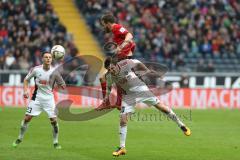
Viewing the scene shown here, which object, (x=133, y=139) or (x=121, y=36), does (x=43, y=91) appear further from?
(x=133, y=139)

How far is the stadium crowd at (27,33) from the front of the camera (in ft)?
103

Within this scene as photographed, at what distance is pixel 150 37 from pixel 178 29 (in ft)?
5.52

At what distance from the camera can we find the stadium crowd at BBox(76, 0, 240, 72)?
112 feet

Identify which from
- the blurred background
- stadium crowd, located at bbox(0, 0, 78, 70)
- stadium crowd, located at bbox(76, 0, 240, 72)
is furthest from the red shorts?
stadium crowd, located at bbox(76, 0, 240, 72)

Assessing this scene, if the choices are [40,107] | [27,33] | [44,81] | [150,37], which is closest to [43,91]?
[44,81]

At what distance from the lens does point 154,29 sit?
3516 cm

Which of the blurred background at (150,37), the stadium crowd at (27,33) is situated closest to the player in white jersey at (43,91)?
the blurred background at (150,37)

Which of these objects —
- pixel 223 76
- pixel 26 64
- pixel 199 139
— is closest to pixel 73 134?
pixel 199 139

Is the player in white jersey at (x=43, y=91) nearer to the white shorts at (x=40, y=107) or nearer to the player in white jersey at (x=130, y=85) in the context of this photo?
the white shorts at (x=40, y=107)

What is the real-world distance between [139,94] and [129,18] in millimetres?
20303

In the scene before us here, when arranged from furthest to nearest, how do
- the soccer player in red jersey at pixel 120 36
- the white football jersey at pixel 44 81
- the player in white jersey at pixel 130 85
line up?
the white football jersey at pixel 44 81 → the player in white jersey at pixel 130 85 → the soccer player in red jersey at pixel 120 36

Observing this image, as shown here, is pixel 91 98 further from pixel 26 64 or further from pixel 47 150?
pixel 47 150

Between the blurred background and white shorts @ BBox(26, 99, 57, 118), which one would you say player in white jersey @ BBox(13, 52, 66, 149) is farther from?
the blurred background

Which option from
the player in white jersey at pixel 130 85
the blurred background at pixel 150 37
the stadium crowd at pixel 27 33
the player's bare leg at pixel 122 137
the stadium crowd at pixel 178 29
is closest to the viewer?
the player's bare leg at pixel 122 137
